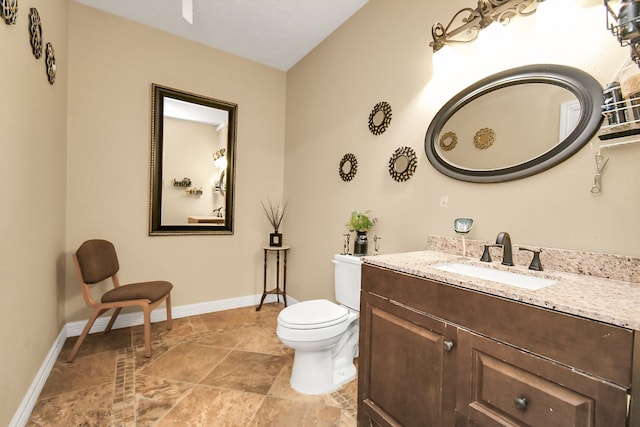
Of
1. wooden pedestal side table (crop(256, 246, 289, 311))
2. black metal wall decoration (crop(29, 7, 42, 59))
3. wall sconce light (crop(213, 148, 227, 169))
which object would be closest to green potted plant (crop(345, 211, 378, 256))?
wooden pedestal side table (crop(256, 246, 289, 311))

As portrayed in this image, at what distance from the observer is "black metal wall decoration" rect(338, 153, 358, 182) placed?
2.43 metres

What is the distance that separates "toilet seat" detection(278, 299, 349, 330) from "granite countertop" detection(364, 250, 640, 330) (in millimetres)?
633

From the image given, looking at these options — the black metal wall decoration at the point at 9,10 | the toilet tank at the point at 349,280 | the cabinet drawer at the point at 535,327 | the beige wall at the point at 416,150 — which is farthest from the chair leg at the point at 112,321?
the cabinet drawer at the point at 535,327

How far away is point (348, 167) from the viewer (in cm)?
249

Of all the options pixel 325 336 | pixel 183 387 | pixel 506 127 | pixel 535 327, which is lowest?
pixel 183 387

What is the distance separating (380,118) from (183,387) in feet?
7.55

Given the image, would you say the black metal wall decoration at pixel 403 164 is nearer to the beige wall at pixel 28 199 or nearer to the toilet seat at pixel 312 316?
the toilet seat at pixel 312 316

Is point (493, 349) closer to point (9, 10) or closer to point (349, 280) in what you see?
point (349, 280)

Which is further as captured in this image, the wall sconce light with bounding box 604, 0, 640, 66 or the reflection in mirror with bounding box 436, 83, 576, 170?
the reflection in mirror with bounding box 436, 83, 576, 170

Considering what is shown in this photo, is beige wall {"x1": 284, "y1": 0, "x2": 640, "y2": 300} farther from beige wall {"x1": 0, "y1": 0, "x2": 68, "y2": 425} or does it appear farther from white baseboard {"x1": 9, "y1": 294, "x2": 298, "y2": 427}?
beige wall {"x1": 0, "y1": 0, "x2": 68, "y2": 425}

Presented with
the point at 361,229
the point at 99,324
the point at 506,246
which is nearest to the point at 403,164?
the point at 361,229

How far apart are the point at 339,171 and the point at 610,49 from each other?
1.77m

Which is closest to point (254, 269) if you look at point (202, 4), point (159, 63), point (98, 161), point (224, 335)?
point (224, 335)

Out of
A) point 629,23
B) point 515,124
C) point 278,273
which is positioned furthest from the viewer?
point 278,273
